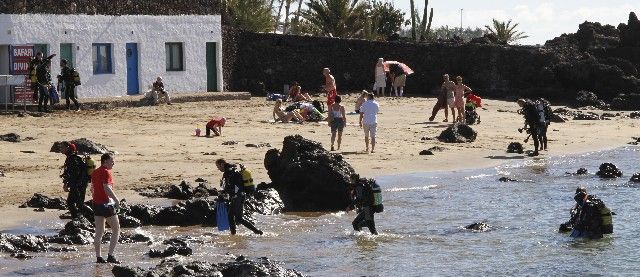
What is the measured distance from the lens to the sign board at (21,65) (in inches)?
1563

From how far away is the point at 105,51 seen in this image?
4438 cm

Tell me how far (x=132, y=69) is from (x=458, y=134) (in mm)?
13093

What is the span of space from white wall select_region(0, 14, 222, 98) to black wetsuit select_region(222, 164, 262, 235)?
20453mm

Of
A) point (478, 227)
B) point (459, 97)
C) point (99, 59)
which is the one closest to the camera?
point (478, 227)

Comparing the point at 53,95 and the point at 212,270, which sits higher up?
the point at 53,95

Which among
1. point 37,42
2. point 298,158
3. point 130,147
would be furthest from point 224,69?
point 298,158

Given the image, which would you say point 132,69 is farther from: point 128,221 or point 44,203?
point 128,221

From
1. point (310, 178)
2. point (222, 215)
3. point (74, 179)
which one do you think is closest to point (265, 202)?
point (310, 178)

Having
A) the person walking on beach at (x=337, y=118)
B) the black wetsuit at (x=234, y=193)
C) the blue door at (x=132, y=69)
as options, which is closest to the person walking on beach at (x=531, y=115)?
the person walking on beach at (x=337, y=118)

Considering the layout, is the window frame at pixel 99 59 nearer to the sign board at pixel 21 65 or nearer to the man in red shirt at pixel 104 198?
the sign board at pixel 21 65

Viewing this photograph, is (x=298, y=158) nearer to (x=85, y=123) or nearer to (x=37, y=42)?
(x=85, y=123)

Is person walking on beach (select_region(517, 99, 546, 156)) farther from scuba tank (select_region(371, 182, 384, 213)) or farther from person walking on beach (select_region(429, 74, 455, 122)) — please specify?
scuba tank (select_region(371, 182, 384, 213))

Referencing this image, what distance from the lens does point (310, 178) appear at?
25.2 m

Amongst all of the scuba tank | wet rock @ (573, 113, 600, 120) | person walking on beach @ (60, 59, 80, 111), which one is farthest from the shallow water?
wet rock @ (573, 113, 600, 120)
